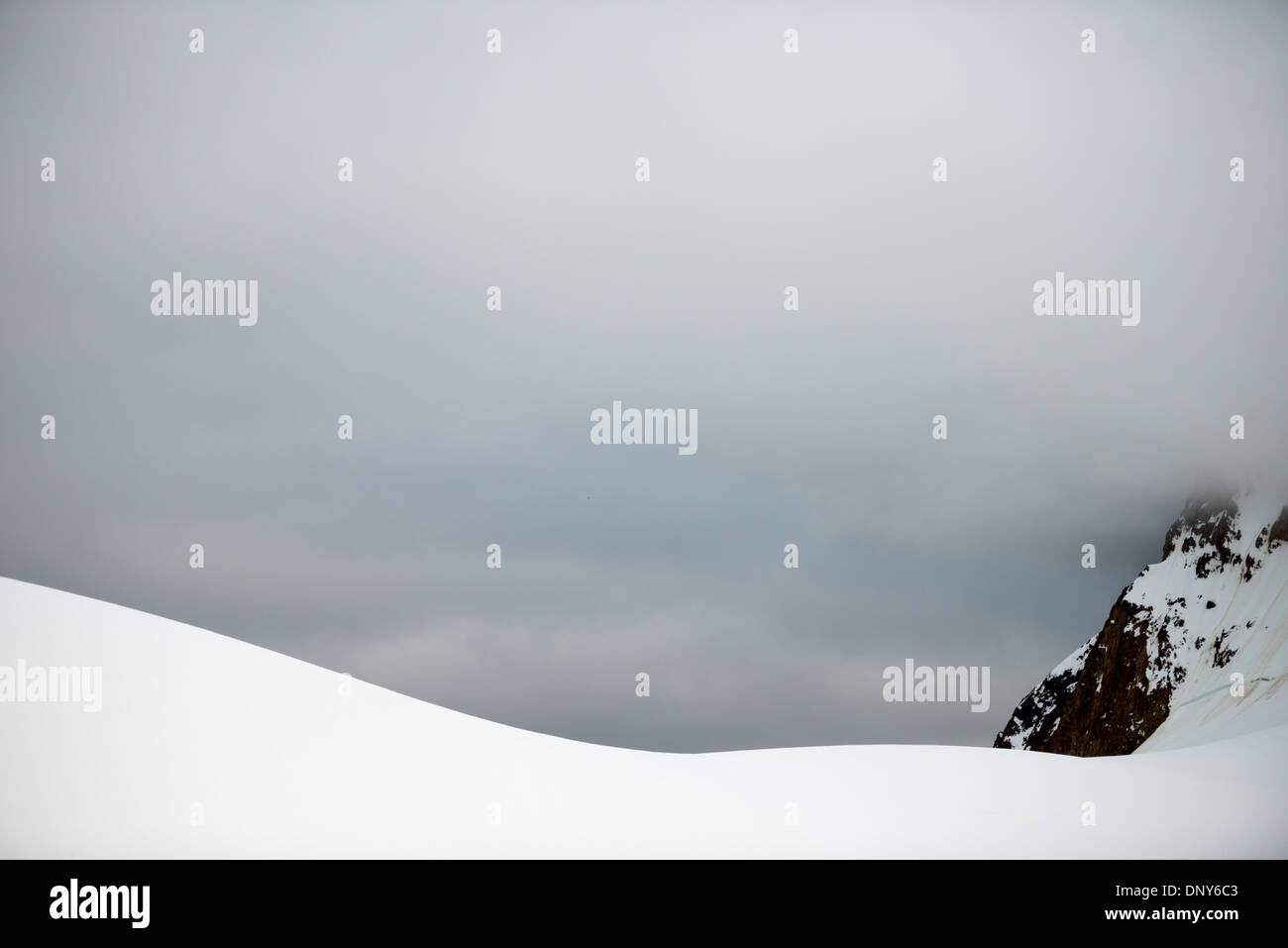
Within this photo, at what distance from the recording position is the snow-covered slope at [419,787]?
31.0 ft

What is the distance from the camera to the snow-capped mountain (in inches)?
5044

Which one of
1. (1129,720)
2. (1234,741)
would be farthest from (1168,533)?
(1234,741)

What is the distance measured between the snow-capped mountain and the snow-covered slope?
121512mm

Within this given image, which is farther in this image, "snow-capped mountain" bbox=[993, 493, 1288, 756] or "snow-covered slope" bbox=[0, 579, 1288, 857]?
"snow-capped mountain" bbox=[993, 493, 1288, 756]

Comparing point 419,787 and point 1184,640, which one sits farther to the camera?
point 1184,640

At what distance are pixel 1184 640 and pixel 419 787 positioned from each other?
148801mm

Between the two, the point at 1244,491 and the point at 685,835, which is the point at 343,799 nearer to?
the point at 685,835

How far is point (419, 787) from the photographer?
9.88 m

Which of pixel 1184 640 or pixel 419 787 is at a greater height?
pixel 419 787

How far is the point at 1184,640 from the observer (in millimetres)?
139500

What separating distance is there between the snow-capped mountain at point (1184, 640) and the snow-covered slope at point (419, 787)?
399 feet

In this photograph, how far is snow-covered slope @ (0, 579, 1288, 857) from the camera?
9445 millimetres

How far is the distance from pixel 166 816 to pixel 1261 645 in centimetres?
13735
